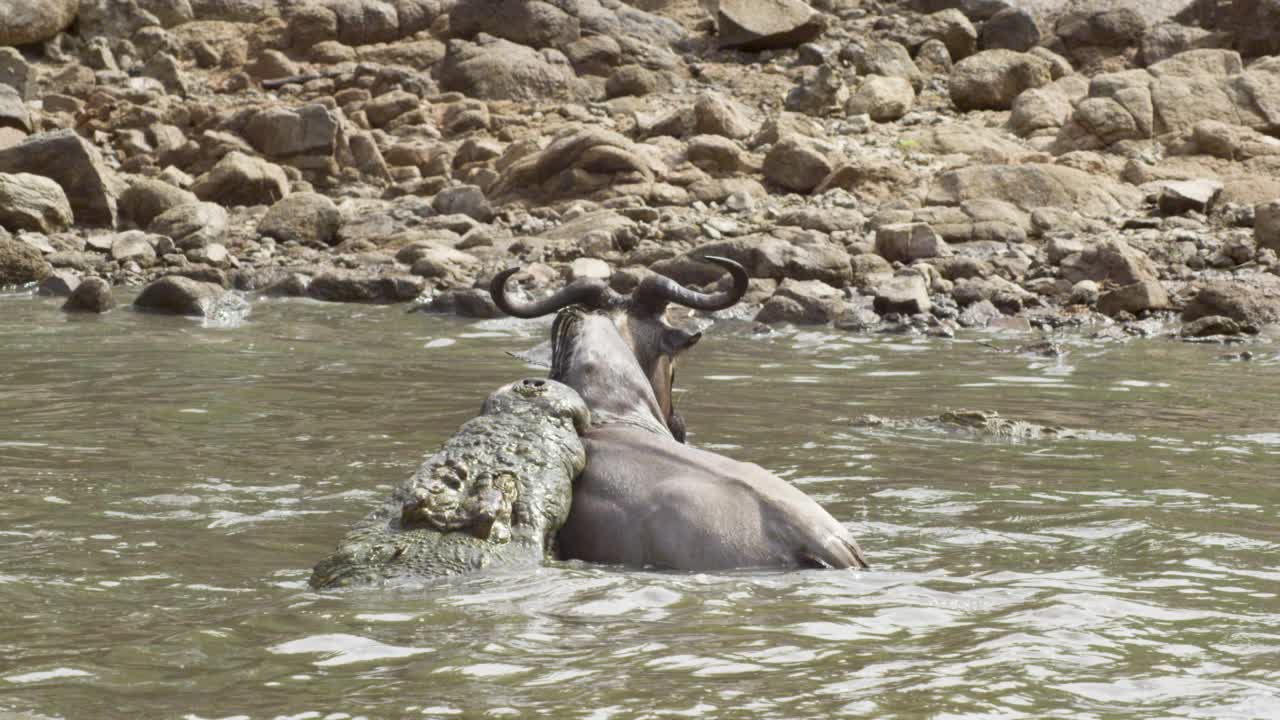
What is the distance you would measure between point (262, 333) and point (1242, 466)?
922 cm

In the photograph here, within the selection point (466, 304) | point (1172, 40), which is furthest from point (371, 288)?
point (1172, 40)

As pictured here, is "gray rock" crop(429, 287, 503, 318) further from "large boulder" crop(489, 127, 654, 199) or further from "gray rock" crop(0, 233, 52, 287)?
"large boulder" crop(489, 127, 654, 199)

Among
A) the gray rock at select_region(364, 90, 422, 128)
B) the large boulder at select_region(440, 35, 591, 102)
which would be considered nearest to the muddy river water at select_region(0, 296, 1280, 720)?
the gray rock at select_region(364, 90, 422, 128)

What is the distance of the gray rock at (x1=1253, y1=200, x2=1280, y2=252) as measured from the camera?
17547 millimetres

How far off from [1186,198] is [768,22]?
44.3ft

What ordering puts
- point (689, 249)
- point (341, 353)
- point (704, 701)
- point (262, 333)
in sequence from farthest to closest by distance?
1. point (689, 249)
2. point (262, 333)
3. point (341, 353)
4. point (704, 701)

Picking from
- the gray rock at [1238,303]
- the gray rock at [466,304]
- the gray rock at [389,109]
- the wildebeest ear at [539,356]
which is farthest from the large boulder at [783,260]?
the gray rock at [389,109]

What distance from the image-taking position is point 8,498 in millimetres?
6789

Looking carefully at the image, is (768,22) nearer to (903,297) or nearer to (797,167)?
(797,167)

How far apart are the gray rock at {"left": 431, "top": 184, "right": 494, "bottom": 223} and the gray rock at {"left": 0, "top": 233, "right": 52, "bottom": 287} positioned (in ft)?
19.0

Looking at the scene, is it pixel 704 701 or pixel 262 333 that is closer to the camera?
pixel 704 701

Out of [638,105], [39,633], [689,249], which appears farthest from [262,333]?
[638,105]

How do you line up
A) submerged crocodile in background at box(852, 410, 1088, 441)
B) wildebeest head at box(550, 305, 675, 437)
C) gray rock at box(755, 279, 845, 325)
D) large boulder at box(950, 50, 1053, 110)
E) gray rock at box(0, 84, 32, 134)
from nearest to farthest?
1. wildebeest head at box(550, 305, 675, 437)
2. submerged crocodile in background at box(852, 410, 1088, 441)
3. gray rock at box(755, 279, 845, 325)
4. gray rock at box(0, 84, 32, 134)
5. large boulder at box(950, 50, 1053, 110)

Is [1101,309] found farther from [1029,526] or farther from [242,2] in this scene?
[242,2]
